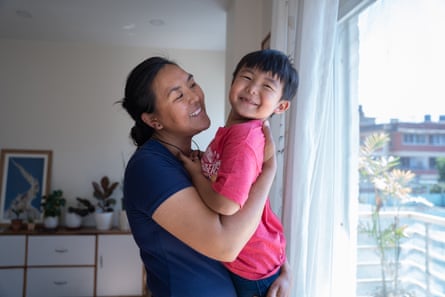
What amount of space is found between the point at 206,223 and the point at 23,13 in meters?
2.99

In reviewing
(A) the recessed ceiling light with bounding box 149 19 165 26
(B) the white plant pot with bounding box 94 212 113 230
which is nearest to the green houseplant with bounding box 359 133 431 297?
(A) the recessed ceiling light with bounding box 149 19 165 26

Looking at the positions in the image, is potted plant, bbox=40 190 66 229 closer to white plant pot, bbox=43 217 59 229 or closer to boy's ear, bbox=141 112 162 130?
white plant pot, bbox=43 217 59 229

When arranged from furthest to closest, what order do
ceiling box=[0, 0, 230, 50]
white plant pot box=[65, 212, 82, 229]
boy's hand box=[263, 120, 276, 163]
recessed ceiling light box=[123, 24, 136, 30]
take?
1. white plant pot box=[65, 212, 82, 229]
2. recessed ceiling light box=[123, 24, 136, 30]
3. ceiling box=[0, 0, 230, 50]
4. boy's hand box=[263, 120, 276, 163]

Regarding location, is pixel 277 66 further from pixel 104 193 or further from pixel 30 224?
pixel 30 224

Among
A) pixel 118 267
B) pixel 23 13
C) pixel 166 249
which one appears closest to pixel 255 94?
pixel 166 249

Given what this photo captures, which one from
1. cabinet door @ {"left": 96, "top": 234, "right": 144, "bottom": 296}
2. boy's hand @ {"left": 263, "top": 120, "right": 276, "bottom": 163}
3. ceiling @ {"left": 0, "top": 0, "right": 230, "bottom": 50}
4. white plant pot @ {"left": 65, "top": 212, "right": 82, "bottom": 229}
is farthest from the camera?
white plant pot @ {"left": 65, "top": 212, "right": 82, "bottom": 229}

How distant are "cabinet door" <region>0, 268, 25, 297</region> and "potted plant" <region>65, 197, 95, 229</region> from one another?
56 centimetres

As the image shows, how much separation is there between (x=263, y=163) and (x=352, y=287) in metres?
0.70

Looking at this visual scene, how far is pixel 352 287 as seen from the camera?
1.26 m

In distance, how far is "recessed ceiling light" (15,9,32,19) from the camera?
288 centimetres

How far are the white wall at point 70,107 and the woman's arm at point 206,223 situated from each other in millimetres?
2983

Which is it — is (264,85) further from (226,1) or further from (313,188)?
(226,1)

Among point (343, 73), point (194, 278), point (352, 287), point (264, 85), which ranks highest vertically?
point (343, 73)

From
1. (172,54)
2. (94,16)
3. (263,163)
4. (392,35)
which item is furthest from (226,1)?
(263,163)
